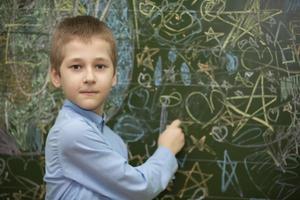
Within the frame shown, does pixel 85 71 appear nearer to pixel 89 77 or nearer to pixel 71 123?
pixel 89 77

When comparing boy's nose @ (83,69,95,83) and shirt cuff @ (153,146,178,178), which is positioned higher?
boy's nose @ (83,69,95,83)

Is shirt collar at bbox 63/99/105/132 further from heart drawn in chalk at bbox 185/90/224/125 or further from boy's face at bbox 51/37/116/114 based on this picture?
heart drawn in chalk at bbox 185/90/224/125

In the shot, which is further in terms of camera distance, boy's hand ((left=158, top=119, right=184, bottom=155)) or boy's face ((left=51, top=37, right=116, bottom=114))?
boy's hand ((left=158, top=119, right=184, bottom=155))

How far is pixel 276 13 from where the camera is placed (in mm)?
1892

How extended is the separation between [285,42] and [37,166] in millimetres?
1264

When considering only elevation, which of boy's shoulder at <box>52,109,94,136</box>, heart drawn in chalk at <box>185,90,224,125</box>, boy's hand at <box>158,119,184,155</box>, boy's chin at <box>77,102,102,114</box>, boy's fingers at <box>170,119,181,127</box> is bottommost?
boy's hand at <box>158,119,184,155</box>

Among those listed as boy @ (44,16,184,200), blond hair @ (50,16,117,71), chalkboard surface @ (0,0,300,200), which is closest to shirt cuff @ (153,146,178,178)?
boy @ (44,16,184,200)

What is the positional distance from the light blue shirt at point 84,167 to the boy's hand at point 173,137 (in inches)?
16.8

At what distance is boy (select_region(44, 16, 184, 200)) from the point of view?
4.56ft

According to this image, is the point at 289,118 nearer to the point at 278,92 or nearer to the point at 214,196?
the point at 278,92

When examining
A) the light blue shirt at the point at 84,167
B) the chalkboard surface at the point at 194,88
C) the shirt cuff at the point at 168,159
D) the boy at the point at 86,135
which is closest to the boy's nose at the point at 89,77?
the boy at the point at 86,135

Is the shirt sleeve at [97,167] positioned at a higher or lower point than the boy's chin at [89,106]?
lower

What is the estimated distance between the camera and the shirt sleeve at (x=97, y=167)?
138 centimetres

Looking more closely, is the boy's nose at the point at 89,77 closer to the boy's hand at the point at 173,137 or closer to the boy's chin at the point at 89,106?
the boy's chin at the point at 89,106
